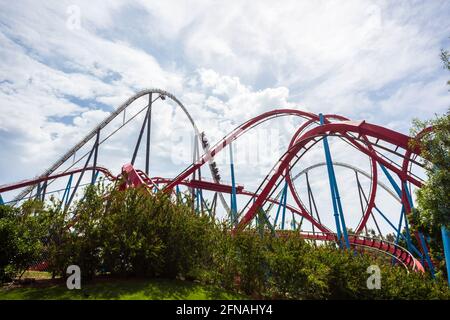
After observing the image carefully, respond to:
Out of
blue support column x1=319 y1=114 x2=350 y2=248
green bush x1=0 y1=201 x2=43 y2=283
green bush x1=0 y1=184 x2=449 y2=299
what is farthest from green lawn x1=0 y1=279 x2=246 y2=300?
blue support column x1=319 y1=114 x2=350 y2=248

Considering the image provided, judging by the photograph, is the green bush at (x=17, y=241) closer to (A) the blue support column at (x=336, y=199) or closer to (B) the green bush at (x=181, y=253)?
(B) the green bush at (x=181, y=253)

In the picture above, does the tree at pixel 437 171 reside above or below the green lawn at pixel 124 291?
above

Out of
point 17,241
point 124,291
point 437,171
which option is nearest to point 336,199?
point 437,171

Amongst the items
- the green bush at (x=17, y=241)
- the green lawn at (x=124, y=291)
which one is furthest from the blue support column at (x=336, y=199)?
the green bush at (x=17, y=241)

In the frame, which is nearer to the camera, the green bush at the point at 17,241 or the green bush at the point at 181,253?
the green bush at the point at 181,253

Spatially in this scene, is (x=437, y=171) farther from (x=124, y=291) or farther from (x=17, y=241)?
(x=17, y=241)

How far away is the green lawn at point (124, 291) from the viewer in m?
7.73

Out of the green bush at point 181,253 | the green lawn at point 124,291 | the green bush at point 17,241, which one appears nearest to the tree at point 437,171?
the green bush at point 181,253

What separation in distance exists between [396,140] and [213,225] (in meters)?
7.16

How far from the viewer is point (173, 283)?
916cm

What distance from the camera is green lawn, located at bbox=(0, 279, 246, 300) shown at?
7.73 meters

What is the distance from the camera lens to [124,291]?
8.00 m

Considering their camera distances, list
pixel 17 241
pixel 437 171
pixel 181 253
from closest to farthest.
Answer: pixel 437 171
pixel 181 253
pixel 17 241

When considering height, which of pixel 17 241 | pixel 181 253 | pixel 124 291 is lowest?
pixel 124 291
